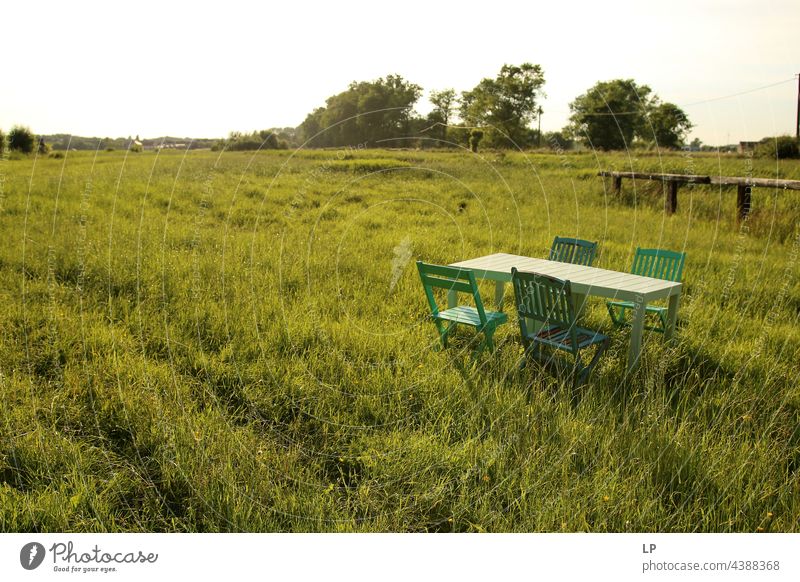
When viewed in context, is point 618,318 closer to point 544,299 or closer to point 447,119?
point 544,299

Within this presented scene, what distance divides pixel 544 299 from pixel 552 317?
170 millimetres

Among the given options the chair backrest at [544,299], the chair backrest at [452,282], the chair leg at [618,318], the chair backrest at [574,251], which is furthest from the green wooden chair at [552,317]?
the chair backrest at [574,251]

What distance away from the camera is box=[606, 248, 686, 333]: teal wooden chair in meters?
6.06

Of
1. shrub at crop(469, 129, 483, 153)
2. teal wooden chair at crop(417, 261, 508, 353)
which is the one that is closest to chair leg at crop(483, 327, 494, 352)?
teal wooden chair at crop(417, 261, 508, 353)

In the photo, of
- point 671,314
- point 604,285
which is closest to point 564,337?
point 604,285

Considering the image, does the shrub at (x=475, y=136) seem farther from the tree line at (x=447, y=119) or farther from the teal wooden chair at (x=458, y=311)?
the teal wooden chair at (x=458, y=311)

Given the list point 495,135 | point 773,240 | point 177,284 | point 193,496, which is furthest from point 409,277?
point 773,240

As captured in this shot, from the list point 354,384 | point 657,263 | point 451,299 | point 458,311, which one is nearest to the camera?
point 354,384

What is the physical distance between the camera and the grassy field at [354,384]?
3383 millimetres

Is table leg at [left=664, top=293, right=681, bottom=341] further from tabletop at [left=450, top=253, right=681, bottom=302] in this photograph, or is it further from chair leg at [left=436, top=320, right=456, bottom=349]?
chair leg at [left=436, top=320, right=456, bottom=349]

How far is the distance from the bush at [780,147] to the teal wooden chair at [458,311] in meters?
3.93

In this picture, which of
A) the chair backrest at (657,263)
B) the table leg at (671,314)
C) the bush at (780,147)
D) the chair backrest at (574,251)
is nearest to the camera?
the table leg at (671,314)

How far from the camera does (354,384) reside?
4.62 m

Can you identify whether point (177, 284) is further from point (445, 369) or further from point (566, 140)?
point (566, 140)
